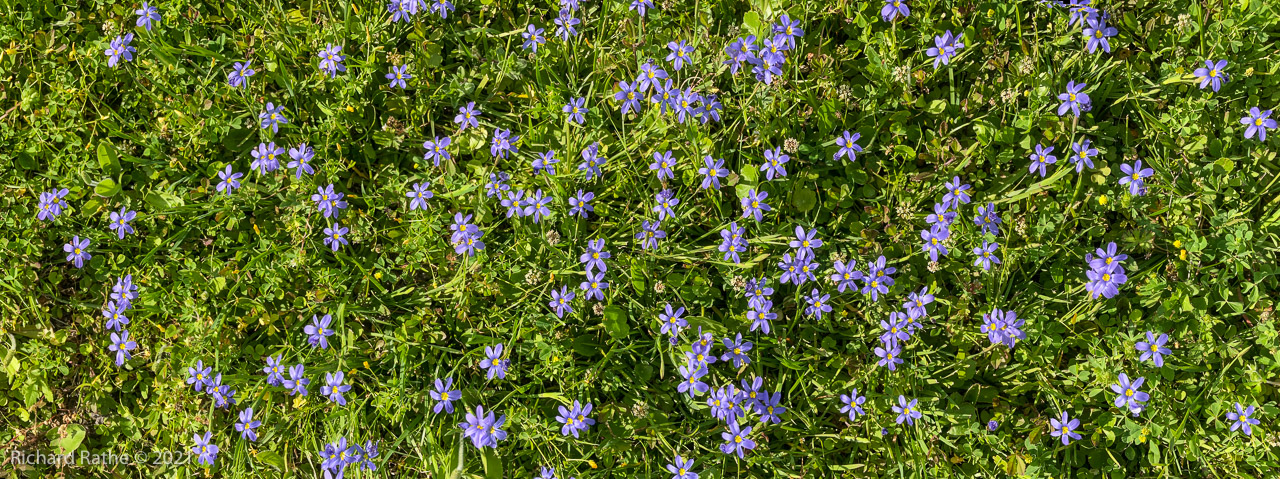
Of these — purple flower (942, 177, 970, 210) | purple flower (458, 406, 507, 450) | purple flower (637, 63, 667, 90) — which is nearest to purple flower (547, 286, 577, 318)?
purple flower (458, 406, 507, 450)

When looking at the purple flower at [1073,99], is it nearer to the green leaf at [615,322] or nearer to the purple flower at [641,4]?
the purple flower at [641,4]

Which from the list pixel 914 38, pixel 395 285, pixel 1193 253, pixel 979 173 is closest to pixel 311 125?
pixel 395 285

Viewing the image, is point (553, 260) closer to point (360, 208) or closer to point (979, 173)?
point (360, 208)

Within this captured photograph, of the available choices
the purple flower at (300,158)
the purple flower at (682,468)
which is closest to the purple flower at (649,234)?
the purple flower at (682,468)

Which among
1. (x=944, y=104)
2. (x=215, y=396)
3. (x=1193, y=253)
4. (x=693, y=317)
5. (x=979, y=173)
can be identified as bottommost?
(x=215, y=396)

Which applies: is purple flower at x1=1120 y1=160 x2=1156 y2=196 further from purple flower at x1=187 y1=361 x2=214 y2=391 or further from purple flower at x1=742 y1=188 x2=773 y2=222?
purple flower at x1=187 y1=361 x2=214 y2=391
